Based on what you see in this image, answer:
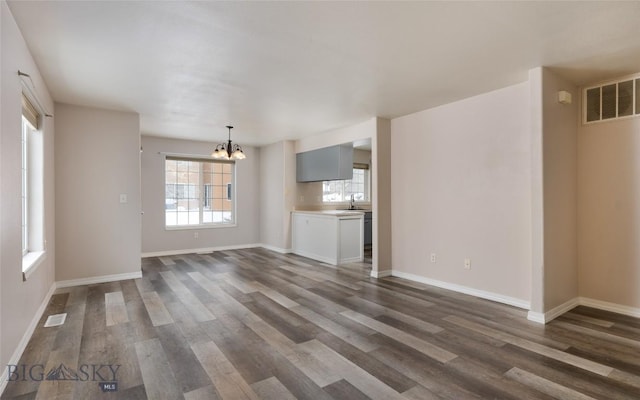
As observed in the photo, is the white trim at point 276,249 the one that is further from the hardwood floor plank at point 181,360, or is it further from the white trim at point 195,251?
the hardwood floor plank at point 181,360

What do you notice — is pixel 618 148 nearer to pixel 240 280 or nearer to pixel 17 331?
pixel 240 280

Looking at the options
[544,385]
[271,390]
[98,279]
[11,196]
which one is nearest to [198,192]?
[98,279]

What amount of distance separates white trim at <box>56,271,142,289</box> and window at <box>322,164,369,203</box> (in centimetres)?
424

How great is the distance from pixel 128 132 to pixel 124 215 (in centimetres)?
123

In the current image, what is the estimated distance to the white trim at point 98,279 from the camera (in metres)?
4.44

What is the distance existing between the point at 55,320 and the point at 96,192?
6.52 feet

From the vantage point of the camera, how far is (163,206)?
677cm

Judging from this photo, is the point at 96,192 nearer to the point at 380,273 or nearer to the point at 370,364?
the point at 380,273

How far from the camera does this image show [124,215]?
482cm

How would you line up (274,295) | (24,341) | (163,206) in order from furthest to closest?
1. (163,206)
2. (274,295)
3. (24,341)

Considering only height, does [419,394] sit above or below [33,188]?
below

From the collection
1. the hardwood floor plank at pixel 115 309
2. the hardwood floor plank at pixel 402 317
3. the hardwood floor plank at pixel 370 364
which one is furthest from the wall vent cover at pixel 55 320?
the hardwood floor plank at pixel 402 317

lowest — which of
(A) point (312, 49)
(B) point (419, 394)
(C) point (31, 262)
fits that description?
(B) point (419, 394)

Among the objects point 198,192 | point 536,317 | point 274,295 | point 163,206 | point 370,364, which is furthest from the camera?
point 198,192
